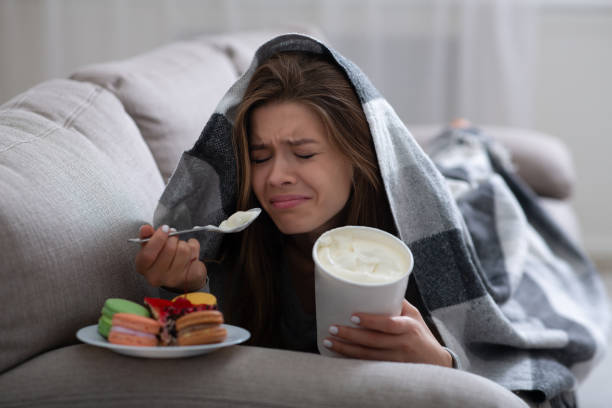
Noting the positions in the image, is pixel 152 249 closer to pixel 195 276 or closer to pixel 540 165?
pixel 195 276

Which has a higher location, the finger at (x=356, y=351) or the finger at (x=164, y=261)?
the finger at (x=164, y=261)

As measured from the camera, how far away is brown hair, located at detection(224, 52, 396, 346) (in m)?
1.04

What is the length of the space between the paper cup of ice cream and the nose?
0.50 ft

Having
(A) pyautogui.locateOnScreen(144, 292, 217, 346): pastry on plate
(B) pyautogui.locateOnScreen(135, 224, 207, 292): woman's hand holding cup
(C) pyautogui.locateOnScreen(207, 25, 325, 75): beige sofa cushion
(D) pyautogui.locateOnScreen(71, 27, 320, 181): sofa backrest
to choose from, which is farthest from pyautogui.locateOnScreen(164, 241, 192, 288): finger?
(C) pyautogui.locateOnScreen(207, 25, 325, 75): beige sofa cushion

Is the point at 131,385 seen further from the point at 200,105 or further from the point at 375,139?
the point at 200,105

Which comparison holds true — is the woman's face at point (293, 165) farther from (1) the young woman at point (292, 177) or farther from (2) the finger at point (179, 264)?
(2) the finger at point (179, 264)

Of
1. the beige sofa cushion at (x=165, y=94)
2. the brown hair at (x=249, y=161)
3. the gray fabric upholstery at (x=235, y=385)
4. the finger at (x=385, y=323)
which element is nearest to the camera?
the gray fabric upholstery at (x=235, y=385)

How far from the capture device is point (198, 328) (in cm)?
74

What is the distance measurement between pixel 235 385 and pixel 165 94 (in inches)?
30.0

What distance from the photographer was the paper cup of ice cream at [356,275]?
2.63 ft

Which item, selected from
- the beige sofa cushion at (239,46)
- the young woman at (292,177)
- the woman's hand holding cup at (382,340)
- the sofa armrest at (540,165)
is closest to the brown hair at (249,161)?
the young woman at (292,177)

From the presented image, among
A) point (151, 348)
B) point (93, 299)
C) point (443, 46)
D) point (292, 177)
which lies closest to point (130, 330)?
point (151, 348)

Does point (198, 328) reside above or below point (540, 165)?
above

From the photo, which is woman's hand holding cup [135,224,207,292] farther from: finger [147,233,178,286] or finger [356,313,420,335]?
finger [356,313,420,335]
